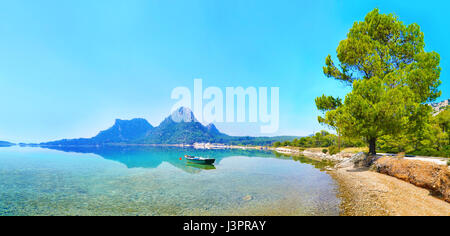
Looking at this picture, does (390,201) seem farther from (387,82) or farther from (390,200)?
(387,82)

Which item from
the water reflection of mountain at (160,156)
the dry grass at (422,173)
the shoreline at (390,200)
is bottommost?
the water reflection of mountain at (160,156)

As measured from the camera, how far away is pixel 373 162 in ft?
74.7

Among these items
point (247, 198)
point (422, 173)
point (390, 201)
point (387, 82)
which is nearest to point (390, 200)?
point (390, 201)

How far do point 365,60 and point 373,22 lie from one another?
5.25 m

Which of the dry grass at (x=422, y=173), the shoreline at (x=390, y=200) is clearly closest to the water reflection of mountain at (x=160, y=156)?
the shoreline at (x=390, y=200)

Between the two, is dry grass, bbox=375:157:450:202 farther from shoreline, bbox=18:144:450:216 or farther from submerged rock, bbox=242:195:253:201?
submerged rock, bbox=242:195:253:201

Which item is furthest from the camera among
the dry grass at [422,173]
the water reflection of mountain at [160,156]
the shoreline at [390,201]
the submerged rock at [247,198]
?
the water reflection of mountain at [160,156]

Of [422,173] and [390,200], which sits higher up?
[422,173]

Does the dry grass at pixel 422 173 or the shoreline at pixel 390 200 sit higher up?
the dry grass at pixel 422 173

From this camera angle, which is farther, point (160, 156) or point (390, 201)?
point (160, 156)

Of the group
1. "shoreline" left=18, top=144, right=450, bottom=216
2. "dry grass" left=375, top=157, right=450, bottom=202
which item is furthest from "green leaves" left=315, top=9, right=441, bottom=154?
"shoreline" left=18, top=144, right=450, bottom=216

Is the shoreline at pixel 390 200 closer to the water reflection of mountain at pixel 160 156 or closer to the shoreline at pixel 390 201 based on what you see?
the shoreline at pixel 390 201
